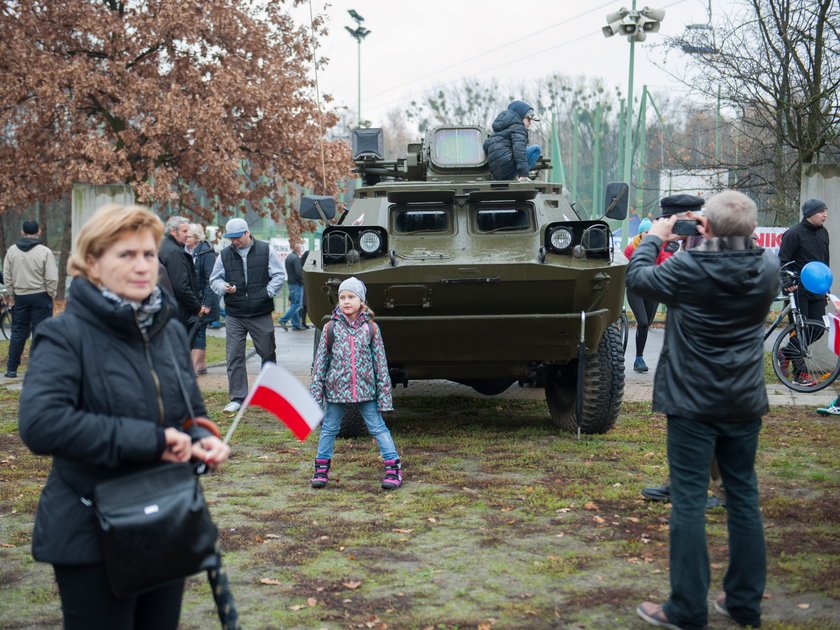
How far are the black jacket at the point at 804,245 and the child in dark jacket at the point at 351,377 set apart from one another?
5241 mm

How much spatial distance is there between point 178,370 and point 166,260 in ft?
23.2

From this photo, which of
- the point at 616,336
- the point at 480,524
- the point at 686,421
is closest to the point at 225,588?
the point at 686,421

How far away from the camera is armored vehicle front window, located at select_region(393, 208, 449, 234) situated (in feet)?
27.9

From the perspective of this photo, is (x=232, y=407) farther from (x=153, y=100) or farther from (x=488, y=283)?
(x=153, y=100)

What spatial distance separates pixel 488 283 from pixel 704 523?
11.8 ft

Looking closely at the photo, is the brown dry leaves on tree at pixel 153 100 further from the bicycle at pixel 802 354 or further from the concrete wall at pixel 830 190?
the bicycle at pixel 802 354

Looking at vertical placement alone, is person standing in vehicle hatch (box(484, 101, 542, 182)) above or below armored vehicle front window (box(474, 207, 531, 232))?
above

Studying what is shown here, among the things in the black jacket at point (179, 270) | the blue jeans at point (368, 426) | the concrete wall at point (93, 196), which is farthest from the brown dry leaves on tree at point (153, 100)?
the blue jeans at point (368, 426)

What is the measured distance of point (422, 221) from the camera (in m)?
8.53

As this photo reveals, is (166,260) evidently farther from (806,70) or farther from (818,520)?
(806,70)

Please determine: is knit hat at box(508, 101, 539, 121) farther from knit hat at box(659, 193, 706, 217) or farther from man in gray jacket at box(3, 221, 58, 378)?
man in gray jacket at box(3, 221, 58, 378)

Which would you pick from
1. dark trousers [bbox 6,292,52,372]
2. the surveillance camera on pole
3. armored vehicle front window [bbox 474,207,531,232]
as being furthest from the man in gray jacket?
the surveillance camera on pole

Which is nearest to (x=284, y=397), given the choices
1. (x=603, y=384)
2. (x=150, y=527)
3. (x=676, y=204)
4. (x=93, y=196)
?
(x=150, y=527)

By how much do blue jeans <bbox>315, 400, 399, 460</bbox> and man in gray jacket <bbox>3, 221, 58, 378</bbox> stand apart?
6.49 metres
